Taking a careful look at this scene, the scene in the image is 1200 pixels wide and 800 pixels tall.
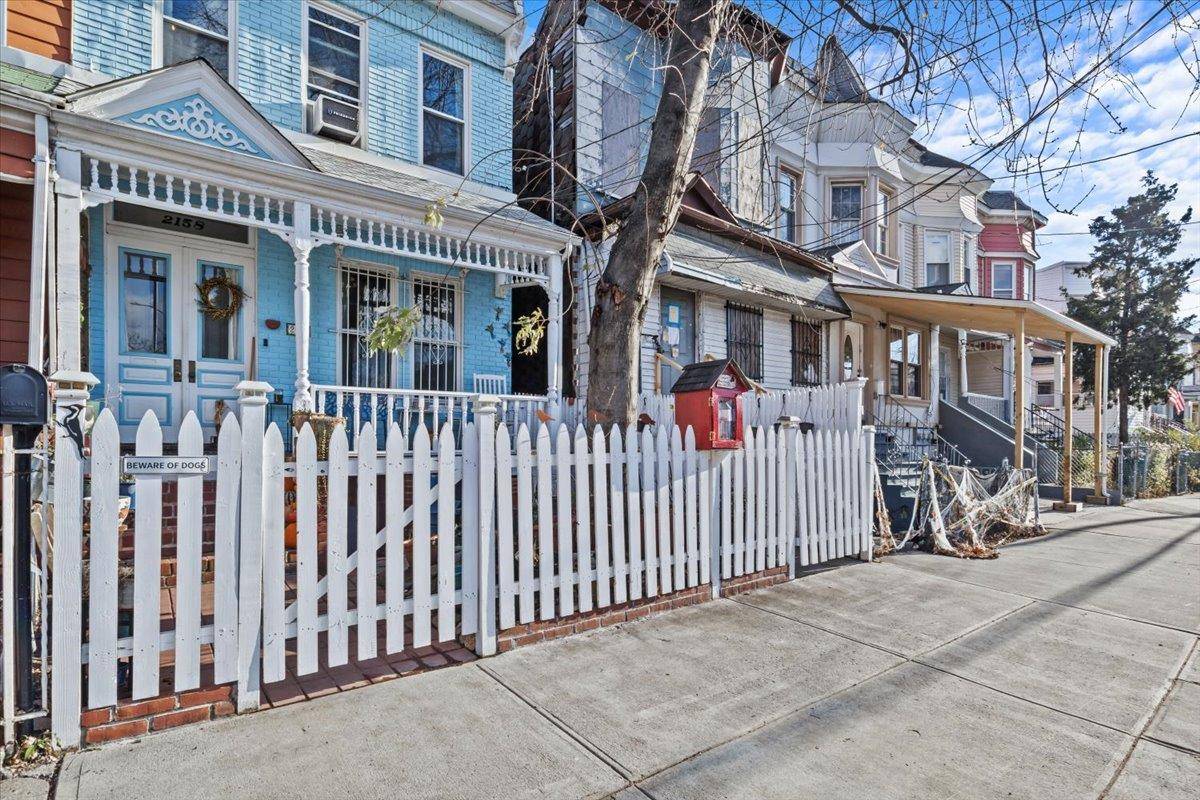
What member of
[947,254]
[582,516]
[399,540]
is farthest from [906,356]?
[399,540]

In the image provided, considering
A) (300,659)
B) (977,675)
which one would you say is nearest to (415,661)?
(300,659)

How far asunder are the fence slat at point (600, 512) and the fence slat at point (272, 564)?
191 cm

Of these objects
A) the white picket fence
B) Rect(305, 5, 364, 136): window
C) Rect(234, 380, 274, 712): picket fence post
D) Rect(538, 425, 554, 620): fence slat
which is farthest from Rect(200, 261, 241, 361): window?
Rect(538, 425, 554, 620): fence slat

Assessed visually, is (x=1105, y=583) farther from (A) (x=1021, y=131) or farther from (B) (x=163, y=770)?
(B) (x=163, y=770)

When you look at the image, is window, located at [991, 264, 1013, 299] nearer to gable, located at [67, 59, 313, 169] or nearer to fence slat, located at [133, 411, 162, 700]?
gable, located at [67, 59, 313, 169]

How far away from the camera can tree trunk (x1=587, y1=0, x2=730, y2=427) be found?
4.75 metres

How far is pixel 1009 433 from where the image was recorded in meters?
14.1

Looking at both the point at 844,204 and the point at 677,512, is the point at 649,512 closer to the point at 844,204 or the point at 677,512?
the point at 677,512

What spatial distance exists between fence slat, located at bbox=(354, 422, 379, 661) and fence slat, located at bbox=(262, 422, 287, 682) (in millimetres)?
385

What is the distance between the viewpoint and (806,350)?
43.4ft

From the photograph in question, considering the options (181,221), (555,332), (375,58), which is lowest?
(555,332)

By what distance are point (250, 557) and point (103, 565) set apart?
0.56m

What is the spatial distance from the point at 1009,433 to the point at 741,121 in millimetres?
9341

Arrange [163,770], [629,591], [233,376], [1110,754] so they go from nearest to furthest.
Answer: [163,770]
[1110,754]
[629,591]
[233,376]
